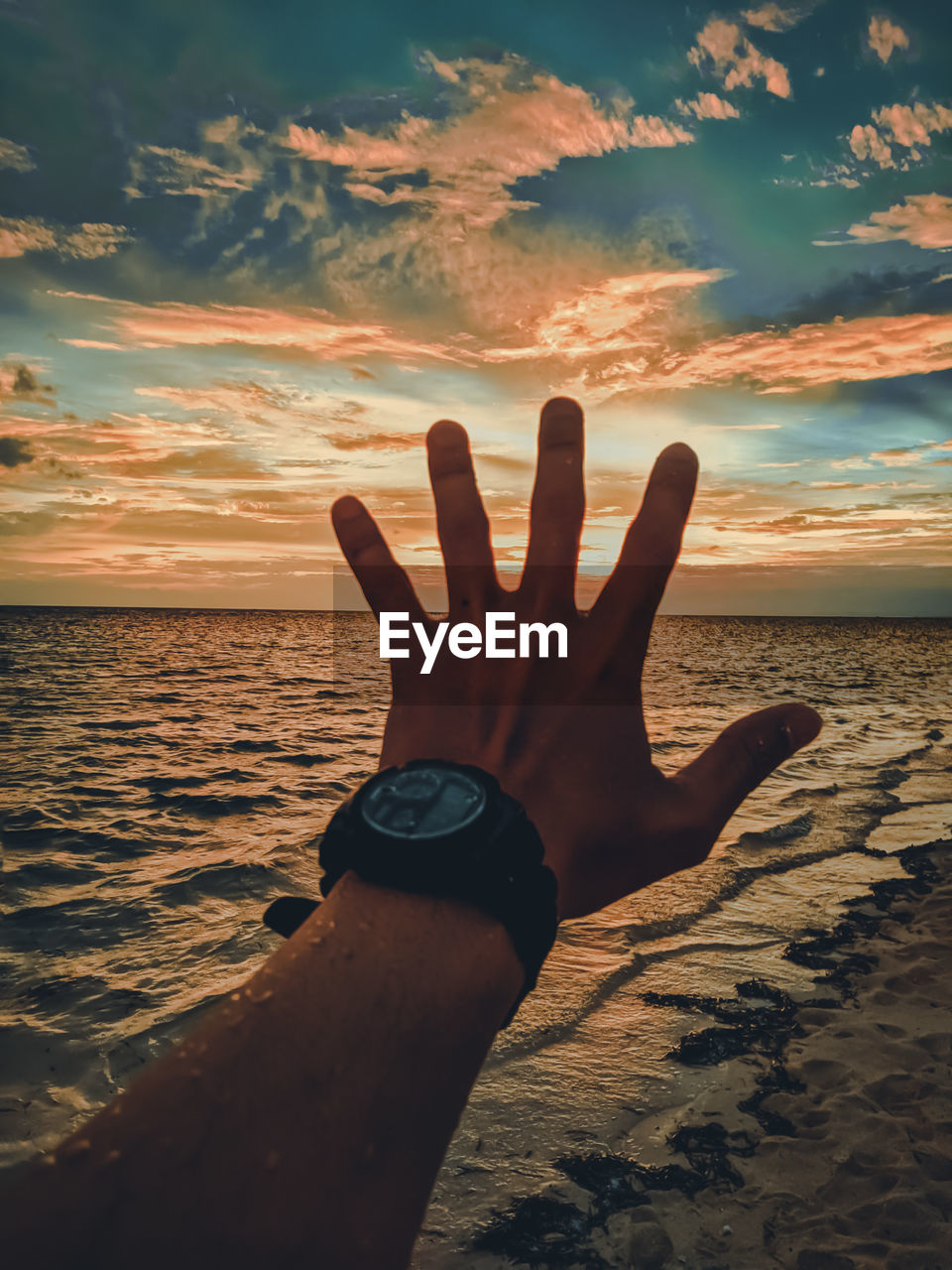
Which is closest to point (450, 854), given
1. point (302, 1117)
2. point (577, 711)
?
point (302, 1117)

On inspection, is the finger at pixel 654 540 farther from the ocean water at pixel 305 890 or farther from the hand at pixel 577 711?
the ocean water at pixel 305 890

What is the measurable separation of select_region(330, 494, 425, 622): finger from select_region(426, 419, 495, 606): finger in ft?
0.70

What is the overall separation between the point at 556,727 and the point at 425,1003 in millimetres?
897

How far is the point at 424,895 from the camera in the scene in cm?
120

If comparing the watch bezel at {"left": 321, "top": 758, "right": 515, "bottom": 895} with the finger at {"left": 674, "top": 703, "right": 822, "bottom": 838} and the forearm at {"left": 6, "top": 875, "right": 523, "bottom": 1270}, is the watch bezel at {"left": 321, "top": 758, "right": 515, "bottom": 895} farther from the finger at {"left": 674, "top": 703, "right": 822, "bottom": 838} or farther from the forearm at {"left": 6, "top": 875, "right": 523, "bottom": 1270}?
the finger at {"left": 674, "top": 703, "right": 822, "bottom": 838}

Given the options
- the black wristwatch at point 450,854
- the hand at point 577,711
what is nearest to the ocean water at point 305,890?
the hand at point 577,711

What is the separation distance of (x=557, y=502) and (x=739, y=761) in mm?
933

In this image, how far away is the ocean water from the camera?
2961 millimetres

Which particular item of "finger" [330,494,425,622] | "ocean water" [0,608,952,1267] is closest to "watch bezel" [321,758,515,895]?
"finger" [330,494,425,622]

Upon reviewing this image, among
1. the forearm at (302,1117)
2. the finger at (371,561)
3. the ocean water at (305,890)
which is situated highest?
the finger at (371,561)

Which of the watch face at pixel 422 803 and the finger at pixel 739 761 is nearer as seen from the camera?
the watch face at pixel 422 803

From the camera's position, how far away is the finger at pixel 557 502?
197cm

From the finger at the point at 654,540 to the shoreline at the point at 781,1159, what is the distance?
2.20 m

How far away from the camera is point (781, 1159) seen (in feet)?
8.59
